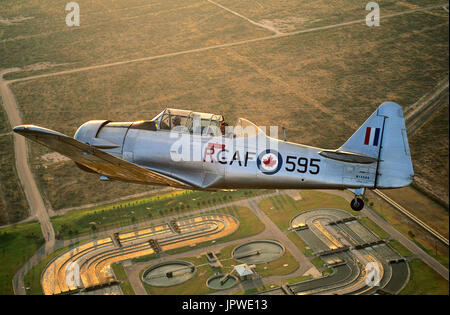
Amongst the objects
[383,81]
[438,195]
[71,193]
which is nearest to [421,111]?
[438,195]

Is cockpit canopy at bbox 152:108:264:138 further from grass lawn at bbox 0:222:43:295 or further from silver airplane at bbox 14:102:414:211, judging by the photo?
grass lawn at bbox 0:222:43:295

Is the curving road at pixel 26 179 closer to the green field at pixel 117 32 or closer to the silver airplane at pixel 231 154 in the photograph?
the green field at pixel 117 32

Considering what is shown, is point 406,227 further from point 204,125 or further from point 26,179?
point 26,179

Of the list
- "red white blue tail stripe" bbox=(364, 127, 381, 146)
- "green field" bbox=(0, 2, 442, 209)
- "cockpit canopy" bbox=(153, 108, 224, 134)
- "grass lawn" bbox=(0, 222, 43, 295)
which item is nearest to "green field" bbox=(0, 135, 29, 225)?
"grass lawn" bbox=(0, 222, 43, 295)

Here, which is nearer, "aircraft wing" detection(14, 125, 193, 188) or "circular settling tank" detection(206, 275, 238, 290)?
"aircraft wing" detection(14, 125, 193, 188)

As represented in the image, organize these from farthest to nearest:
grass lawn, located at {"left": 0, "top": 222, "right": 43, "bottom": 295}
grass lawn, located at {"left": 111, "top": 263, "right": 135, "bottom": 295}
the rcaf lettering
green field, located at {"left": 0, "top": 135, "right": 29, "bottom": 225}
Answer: green field, located at {"left": 0, "top": 135, "right": 29, "bottom": 225}
grass lawn, located at {"left": 0, "top": 222, "right": 43, "bottom": 295}
grass lawn, located at {"left": 111, "top": 263, "right": 135, "bottom": 295}
the rcaf lettering

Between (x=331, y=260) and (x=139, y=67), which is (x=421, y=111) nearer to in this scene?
(x=331, y=260)

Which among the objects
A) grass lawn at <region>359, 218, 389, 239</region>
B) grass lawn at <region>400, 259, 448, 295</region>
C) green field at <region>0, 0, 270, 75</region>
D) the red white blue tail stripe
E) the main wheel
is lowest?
grass lawn at <region>400, 259, 448, 295</region>

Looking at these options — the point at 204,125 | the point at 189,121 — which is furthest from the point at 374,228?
the point at 189,121
